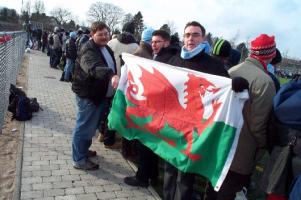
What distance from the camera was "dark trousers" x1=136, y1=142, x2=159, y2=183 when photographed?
4910mm

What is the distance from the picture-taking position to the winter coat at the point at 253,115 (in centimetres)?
336

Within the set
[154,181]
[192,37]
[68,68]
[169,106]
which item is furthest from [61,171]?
[68,68]

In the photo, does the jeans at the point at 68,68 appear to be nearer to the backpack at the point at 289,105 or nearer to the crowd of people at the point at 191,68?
the crowd of people at the point at 191,68

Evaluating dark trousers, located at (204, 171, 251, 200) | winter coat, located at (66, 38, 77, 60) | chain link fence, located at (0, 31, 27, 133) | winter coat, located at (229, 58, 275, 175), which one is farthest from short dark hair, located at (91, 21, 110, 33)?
winter coat, located at (66, 38, 77, 60)

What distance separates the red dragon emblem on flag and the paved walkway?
0.99m

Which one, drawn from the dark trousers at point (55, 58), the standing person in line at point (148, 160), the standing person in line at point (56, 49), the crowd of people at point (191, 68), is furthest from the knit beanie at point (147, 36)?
the dark trousers at point (55, 58)

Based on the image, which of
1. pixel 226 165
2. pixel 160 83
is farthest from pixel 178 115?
pixel 226 165

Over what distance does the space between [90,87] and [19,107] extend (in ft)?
10.8

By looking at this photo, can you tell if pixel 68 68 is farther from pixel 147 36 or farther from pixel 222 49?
pixel 222 49

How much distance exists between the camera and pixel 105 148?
6.36 meters

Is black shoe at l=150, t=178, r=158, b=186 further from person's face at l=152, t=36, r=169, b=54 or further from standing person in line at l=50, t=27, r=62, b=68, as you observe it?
standing person in line at l=50, t=27, r=62, b=68

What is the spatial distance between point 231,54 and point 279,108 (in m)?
3.48

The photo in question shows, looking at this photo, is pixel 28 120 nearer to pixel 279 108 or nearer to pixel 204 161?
pixel 204 161

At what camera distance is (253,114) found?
11.2 ft
